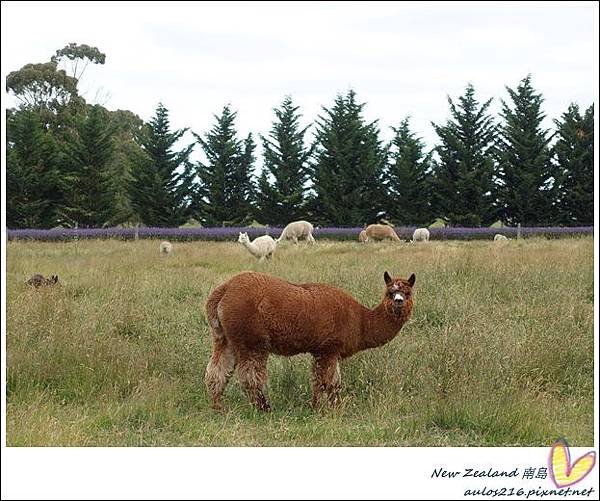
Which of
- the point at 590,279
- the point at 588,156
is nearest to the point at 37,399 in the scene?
the point at 590,279

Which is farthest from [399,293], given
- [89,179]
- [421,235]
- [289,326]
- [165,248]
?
[89,179]

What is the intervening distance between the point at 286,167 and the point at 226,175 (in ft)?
4.38

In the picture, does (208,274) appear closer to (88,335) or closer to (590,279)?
(88,335)

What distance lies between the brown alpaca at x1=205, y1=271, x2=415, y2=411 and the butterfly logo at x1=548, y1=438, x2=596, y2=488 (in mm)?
1410

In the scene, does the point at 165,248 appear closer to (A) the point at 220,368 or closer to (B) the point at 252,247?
(B) the point at 252,247

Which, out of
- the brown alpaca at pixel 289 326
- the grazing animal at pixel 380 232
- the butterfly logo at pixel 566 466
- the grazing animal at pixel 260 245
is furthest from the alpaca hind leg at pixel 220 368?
the grazing animal at pixel 380 232

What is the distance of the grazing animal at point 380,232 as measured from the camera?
1096 centimetres

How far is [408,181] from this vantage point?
33.5 ft

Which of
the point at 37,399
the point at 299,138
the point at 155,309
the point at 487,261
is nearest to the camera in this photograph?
the point at 37,399

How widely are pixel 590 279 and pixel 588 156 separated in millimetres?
5354

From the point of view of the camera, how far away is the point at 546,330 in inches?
247

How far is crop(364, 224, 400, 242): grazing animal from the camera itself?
11.0 m

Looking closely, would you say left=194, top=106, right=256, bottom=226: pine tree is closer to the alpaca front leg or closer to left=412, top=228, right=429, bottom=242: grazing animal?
left=412, top=228, right=429, bottom=242: grazing animal

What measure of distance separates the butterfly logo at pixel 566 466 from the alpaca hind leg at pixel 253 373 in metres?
2.02
